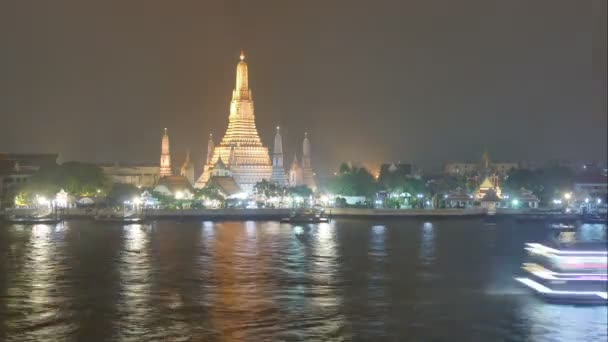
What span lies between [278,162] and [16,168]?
753 inches

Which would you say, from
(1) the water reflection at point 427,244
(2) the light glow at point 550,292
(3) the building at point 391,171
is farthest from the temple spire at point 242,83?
(2) the light glow at point 550,292

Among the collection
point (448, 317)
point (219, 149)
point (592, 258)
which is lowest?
point (448, 317)

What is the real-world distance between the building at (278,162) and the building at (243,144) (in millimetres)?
533

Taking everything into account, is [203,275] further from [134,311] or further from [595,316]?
[595,316]

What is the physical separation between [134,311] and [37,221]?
89.8 feet

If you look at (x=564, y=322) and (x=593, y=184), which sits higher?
(x=593, y=184)

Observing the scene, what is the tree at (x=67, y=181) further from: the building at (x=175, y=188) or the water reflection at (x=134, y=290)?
the water reflection at (x=134, y=290)

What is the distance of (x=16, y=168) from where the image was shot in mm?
62500

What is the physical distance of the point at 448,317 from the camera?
1648cm

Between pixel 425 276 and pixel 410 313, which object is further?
pixel 425 276

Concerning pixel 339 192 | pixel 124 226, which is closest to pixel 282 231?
pixel 124 226

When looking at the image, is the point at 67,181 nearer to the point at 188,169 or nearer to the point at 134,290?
the point at 188,169

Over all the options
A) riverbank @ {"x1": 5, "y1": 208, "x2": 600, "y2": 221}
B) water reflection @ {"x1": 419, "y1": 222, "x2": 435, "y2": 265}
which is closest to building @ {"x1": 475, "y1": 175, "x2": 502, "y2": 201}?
riverbank @ {"x1": 5, "y1": 208, "x2": 600, "y2": 221}

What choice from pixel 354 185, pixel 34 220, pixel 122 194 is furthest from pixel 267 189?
pixel 34 220
